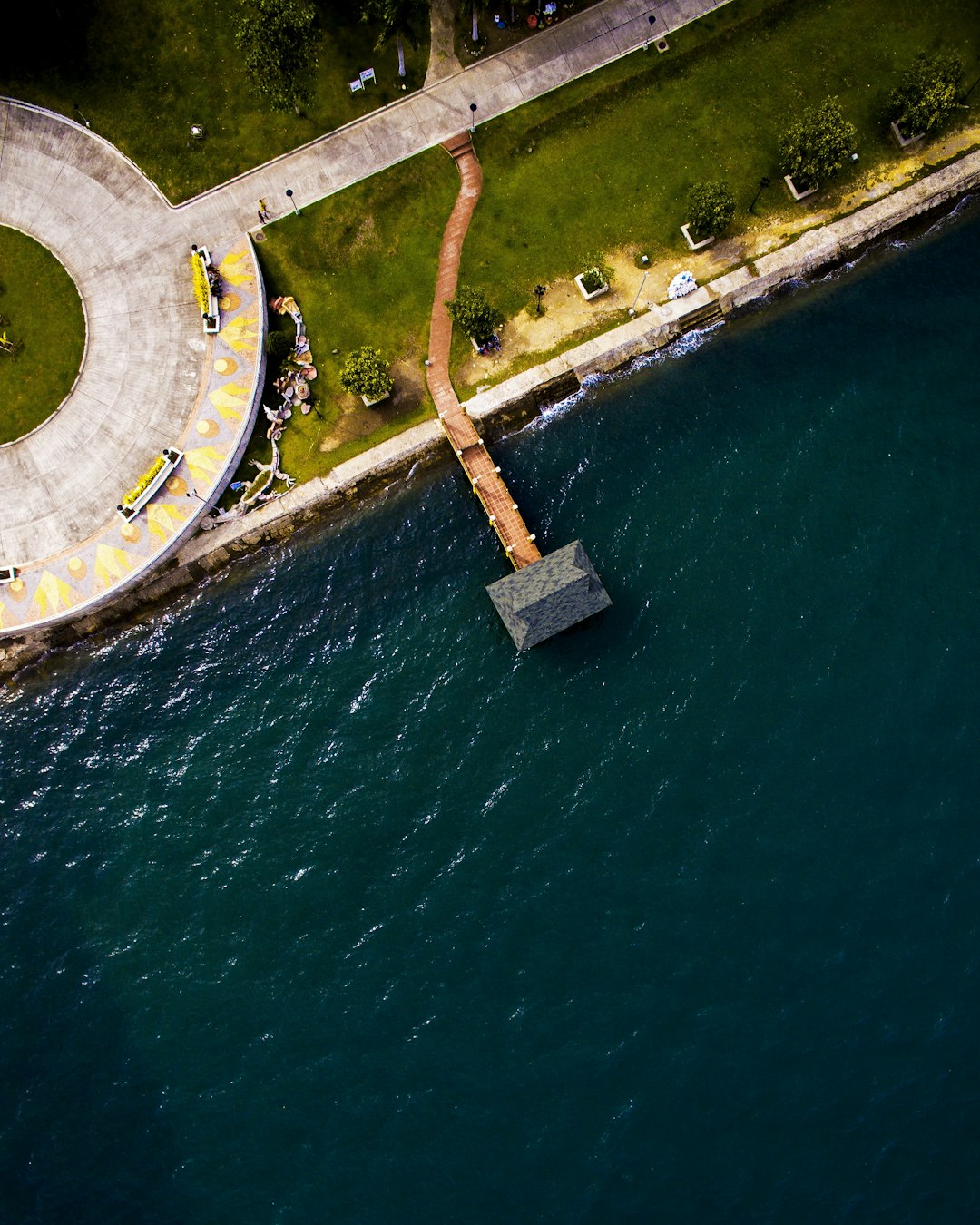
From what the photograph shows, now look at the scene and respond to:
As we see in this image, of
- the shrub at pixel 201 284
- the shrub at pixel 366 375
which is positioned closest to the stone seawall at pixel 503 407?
the shrub at pixel 366 375

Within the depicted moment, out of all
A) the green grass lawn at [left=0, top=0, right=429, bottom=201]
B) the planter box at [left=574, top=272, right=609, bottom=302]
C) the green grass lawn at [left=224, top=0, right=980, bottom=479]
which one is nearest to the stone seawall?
the green grass lawn at [left=224, top=0, right=980, bottom=479]

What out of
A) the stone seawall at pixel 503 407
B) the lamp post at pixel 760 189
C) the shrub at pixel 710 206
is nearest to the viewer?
the shrub at pixel 710 206

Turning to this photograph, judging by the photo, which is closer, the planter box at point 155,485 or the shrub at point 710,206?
the shrub at point 710,206

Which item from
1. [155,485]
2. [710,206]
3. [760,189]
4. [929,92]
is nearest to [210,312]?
[155,485]

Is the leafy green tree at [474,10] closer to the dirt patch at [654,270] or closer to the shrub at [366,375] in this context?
the dirt patch at [654,270]

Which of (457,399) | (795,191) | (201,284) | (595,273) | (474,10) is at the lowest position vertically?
(457,399)

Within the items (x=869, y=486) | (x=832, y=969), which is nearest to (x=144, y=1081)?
(x=832, y=969)

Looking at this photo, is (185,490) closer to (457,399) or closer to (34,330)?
(34,330)
